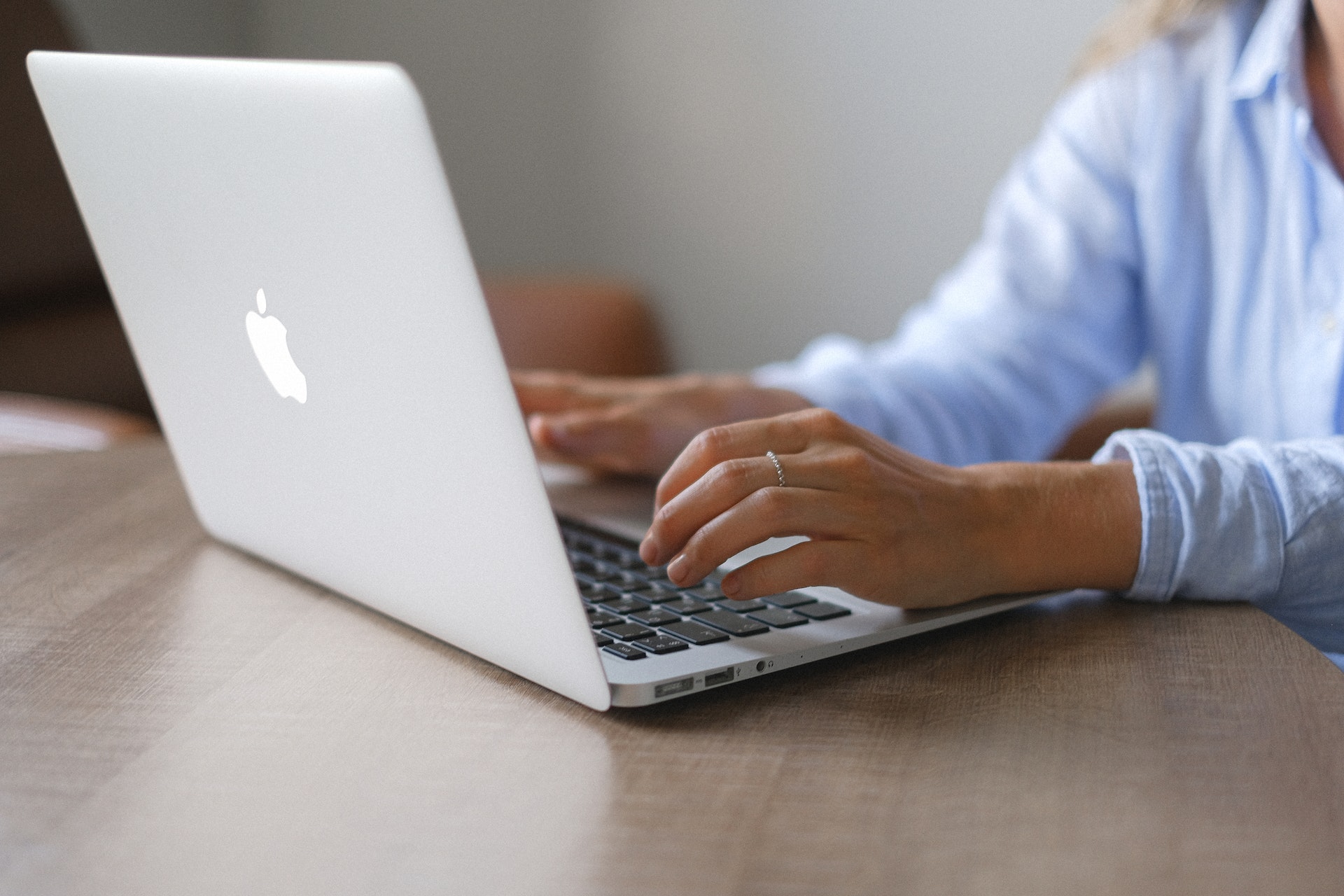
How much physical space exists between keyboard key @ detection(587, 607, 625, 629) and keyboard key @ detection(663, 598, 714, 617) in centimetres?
3

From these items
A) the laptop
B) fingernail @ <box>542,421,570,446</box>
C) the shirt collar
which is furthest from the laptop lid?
the shirt collar

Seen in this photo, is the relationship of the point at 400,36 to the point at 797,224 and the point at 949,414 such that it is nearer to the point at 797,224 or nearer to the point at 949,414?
the point at 797,224

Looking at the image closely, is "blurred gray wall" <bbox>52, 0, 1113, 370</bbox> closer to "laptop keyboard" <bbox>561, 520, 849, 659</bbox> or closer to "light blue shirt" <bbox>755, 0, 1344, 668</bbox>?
"light blue shirt" <bbox>755, 0, 1344, 668</bbox>

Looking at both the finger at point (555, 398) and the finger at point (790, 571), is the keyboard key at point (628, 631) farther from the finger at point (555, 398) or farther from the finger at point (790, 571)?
the finger at point (555, 398)

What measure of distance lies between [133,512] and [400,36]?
2097 millimetres

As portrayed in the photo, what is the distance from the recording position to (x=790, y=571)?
1.91ft

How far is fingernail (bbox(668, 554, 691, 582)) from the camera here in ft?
1.91

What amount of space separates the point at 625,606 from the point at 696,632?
0.07 m

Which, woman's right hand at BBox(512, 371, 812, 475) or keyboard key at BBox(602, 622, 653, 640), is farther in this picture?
woman's right hand at BBox(512, 371, 812, 475)

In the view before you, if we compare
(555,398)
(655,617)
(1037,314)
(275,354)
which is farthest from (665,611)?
Answer: (1037,314)

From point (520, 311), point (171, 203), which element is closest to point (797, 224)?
point (520, 311)

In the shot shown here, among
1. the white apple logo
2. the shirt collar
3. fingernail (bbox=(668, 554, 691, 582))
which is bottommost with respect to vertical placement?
fingernail (bbox=(668, 554, 691, 582))

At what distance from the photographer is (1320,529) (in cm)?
67

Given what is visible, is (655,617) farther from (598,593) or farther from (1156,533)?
(1156,533)
